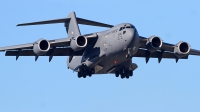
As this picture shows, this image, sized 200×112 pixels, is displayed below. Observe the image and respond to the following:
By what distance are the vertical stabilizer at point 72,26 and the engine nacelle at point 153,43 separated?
431cm

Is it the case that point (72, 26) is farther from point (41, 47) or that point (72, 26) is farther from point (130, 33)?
point (130, 33)

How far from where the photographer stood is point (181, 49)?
34969mm

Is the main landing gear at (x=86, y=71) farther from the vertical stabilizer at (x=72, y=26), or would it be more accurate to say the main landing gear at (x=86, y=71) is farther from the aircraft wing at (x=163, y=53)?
the aircraft wing at (x=163, y=53)

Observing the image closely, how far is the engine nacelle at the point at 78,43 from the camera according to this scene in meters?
33.4

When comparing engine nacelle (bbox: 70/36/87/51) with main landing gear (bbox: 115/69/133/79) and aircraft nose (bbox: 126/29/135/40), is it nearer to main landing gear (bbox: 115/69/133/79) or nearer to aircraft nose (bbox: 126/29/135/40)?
aircraft nose (bbox: 126/29/135/40)

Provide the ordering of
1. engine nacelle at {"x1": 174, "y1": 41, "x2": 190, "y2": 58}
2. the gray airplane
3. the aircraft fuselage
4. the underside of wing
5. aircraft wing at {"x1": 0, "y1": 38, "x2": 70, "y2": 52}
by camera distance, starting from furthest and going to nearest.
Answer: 1. engine nacelle at {"x1": 174, "y1": 41, "x2": 190, "y2": 58}
2. the underside of wing
3. aircraft wing at {"x1": 0, "y1": 38, "x2": 70, "y2": 52}
4. the gray airplane
5. the aircraft fuselage

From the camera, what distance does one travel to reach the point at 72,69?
36.1 metres

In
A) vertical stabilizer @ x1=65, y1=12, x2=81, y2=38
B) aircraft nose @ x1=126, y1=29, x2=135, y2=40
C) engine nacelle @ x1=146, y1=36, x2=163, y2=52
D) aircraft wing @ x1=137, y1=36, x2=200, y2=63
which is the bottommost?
aircraft wing @ x1=137, y1=36, x2=200, y2=63

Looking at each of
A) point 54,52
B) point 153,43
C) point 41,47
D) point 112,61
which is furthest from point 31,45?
point 153,43

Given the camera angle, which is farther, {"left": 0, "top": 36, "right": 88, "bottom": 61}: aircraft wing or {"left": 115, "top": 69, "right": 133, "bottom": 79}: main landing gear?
{"left": 115, "top": 69, "right": 133, "bottom": 79}: main landing gear

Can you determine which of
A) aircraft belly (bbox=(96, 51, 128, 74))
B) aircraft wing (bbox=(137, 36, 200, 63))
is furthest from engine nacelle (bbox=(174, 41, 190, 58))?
aircraft belly (bbox=(96, 51, 128, 74))

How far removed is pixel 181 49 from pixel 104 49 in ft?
14.2

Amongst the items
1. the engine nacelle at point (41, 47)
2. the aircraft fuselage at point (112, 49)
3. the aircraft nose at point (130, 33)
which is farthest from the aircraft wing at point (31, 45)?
the aircraft nose at point (130, 33)

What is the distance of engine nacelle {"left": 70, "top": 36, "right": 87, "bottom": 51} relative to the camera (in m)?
33.4
